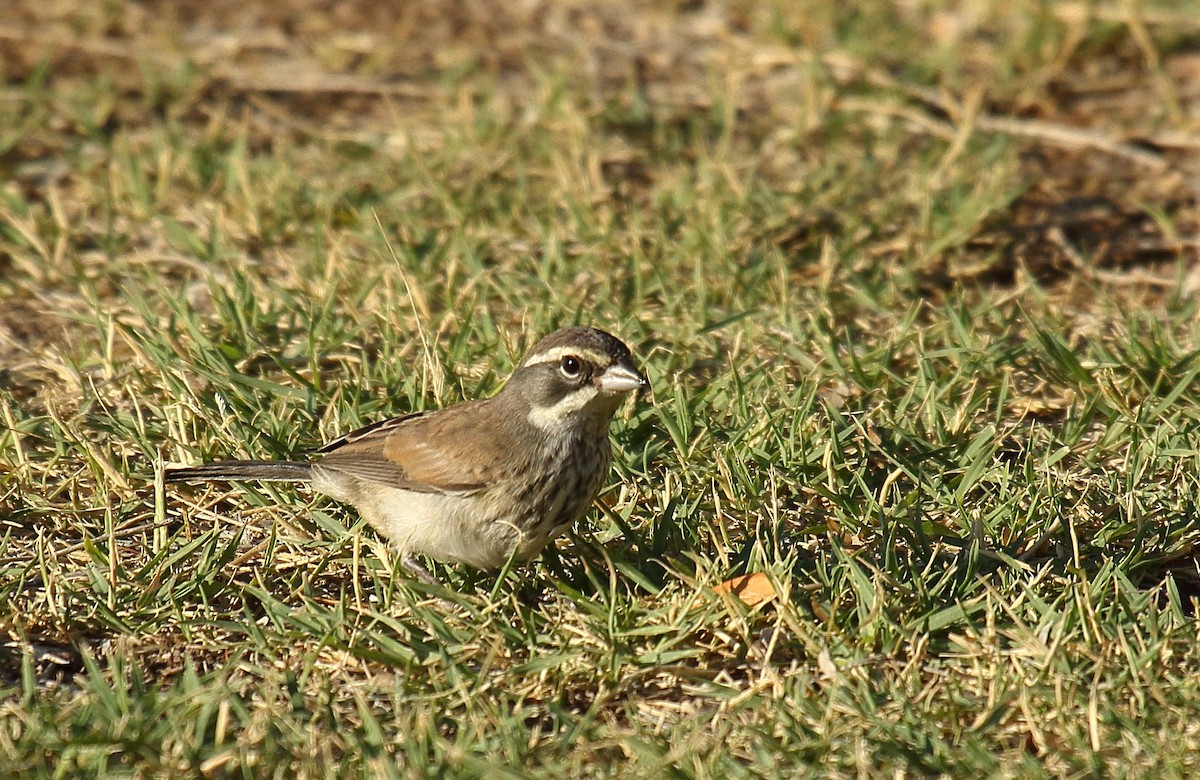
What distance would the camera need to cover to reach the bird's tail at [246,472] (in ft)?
16.9

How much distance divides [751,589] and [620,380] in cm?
76

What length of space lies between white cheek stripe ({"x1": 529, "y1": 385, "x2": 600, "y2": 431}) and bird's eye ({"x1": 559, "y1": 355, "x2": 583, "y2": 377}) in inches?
2.2

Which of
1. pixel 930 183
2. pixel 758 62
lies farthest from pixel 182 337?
pixel 758 62

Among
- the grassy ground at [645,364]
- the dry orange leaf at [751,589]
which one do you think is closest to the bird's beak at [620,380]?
the grassy ground at [645,364]

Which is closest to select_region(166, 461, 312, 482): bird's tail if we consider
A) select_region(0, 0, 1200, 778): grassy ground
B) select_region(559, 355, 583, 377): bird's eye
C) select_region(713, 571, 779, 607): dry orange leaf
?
select_region(0, 0, 1200, 778): grassy ground

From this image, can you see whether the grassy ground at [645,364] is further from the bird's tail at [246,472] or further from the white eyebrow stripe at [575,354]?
the white eyebrow stripe at [575,354]

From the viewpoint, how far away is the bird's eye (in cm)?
500

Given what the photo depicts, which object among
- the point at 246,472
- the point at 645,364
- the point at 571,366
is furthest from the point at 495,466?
the point at 645,364

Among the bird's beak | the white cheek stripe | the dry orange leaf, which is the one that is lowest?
the dry orange leaf

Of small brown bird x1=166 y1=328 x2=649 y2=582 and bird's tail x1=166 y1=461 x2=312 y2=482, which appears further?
bird's tail x1=166 y1=461 x2=312 y2=482

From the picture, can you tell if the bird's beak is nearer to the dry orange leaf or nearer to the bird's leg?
the dry orange leaf

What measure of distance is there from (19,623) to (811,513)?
2560 mm

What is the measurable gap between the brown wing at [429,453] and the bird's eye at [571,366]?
0.30 m

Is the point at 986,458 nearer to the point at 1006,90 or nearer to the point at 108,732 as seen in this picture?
the point at 108,732
